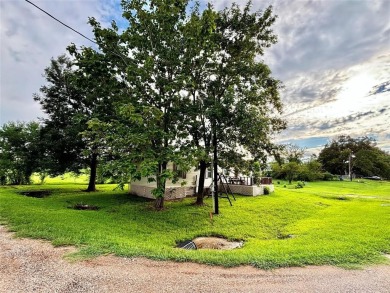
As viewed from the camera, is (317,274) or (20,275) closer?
(20,275)

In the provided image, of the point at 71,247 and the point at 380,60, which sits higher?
the point at 380,60

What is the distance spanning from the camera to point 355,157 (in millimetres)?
52688

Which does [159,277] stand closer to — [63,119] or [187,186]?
[187,186]

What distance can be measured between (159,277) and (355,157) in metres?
60.8

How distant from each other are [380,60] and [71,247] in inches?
883

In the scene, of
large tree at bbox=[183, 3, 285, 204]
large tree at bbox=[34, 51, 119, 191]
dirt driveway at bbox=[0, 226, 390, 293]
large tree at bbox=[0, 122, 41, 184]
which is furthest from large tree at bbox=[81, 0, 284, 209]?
large tree at bbox=[0, 122, 41, 184]

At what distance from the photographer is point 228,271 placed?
16.6ft

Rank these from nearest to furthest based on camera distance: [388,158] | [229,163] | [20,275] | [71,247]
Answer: [20,275] < [71,247] < [229,163] < [388,158]

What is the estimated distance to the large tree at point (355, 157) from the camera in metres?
52.2

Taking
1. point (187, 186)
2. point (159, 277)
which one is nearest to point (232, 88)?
point (187, 186)

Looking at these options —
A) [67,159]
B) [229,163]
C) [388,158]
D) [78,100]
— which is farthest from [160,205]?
[388,158]

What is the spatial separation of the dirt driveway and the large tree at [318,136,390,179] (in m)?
52.3

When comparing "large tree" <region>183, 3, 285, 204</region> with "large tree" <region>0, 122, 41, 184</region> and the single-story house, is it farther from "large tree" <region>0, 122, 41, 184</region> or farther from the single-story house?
"large tree" <region>0, 122, 41, 184</region>

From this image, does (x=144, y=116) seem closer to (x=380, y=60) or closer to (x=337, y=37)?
(x=337, y=37)
